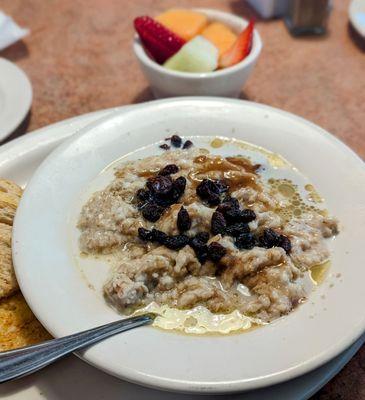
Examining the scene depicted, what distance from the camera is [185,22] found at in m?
1.71

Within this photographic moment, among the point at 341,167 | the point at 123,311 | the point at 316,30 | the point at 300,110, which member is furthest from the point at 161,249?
the point at 316,30

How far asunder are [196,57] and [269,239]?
74cm

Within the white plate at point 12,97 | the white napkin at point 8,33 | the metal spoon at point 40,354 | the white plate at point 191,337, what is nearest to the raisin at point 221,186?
the white plate at point 191,337

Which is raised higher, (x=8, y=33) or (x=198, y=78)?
(x=198, y=78)

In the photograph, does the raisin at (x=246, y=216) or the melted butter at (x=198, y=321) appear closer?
the melted butter at (x=198, y=321)

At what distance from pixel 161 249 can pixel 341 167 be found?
1.60 feet

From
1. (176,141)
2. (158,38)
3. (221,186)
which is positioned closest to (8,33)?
(158,38)

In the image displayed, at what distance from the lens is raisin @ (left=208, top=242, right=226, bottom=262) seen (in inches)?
40.3

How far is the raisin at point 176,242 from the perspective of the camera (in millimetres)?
1053

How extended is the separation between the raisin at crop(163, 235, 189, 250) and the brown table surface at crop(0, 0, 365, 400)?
2.58 feet

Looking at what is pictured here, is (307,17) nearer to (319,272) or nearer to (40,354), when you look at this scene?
(319,272)

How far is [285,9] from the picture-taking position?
2.17m

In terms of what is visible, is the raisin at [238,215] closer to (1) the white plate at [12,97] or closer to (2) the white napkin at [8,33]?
(1) the white plate at [12,97]

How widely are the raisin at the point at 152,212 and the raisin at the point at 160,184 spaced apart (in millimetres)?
40
